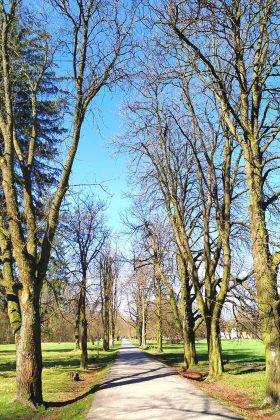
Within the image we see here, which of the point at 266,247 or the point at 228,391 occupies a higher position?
the point at 266,247

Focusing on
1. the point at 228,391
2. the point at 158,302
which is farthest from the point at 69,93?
the point at 158,302

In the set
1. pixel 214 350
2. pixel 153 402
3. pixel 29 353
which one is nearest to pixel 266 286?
pixel 153 402

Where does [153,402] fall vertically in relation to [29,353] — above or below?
below

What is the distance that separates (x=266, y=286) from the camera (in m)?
10.1

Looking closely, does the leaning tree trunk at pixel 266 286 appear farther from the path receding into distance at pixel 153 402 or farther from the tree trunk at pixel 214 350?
the tree trunk at pixel 214 350

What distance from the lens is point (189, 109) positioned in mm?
16719

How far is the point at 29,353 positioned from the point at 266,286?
560cm

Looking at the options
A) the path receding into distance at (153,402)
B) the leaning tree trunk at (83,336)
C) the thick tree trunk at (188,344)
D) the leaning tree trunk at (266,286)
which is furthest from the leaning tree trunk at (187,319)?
the leaning tree trunk at (266,286)

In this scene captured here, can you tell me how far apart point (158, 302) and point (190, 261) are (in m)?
24.0

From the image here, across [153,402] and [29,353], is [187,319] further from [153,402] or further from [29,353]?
[29,353]

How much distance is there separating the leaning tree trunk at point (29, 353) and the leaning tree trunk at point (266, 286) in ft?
16.9

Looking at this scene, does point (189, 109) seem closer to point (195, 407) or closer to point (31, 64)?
point (31, 64)

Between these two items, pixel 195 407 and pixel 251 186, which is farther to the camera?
pixel 251 186

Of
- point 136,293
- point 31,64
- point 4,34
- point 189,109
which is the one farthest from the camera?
point 136,293
